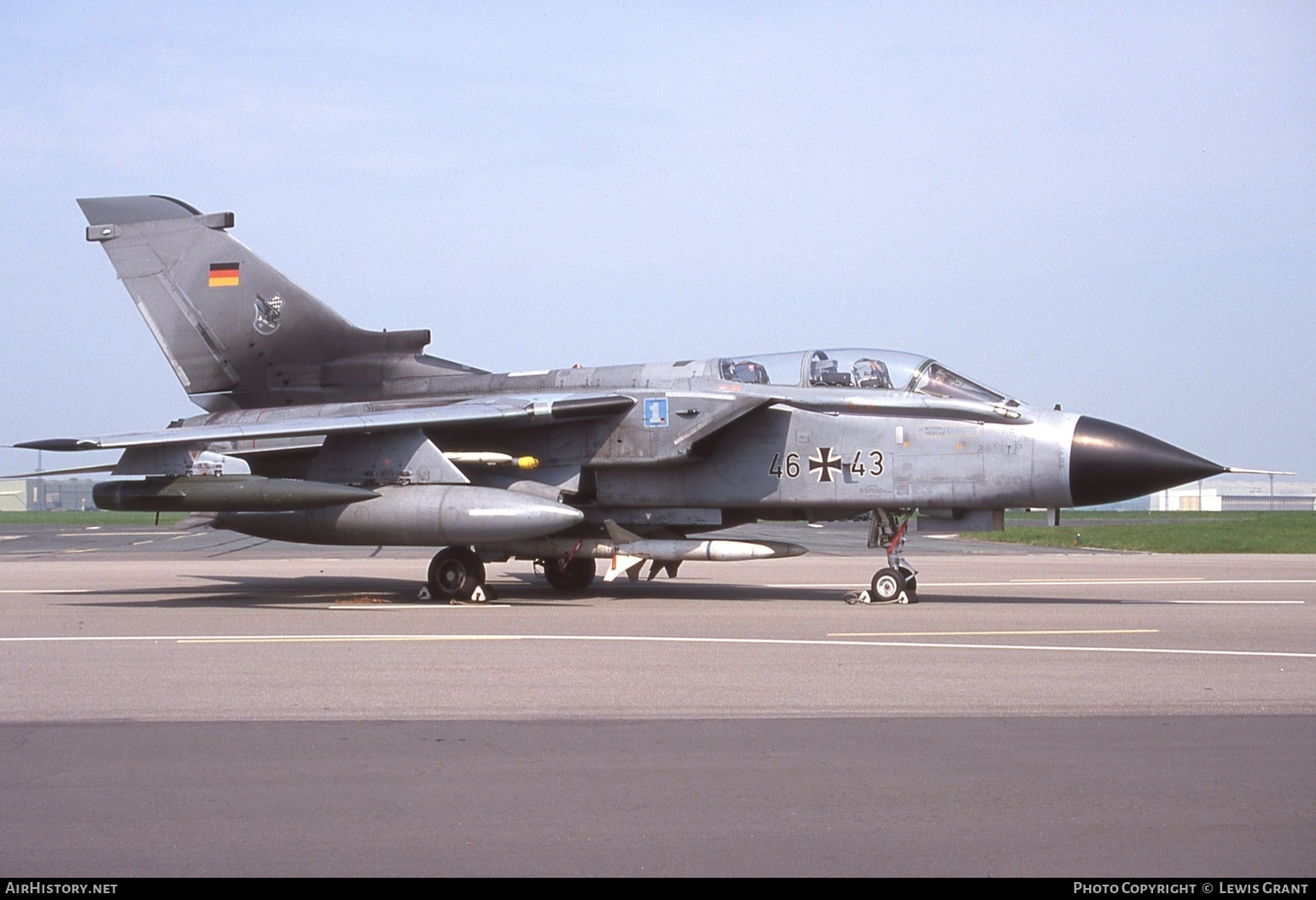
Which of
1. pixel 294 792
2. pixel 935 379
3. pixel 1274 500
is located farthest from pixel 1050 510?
pixel 1274 500

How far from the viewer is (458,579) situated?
15.0 meters

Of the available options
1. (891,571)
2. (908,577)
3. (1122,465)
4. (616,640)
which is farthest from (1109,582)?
(616,640)

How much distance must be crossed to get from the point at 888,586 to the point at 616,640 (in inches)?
187

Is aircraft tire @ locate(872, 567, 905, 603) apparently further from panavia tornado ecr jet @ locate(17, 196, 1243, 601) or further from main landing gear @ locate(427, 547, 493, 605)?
main landing gear @ locate(427, 547, 493, 605)

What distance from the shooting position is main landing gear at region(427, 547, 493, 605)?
49.2 feet

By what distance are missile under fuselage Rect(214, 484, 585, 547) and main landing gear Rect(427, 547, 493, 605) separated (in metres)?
0.86

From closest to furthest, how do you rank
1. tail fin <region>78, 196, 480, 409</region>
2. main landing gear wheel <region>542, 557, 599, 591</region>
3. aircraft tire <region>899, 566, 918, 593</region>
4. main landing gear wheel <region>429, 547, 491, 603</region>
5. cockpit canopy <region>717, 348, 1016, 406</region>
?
cockpit canopy <region>717, 348, 1016, 406</region>
aircraft tire <region>899, 566, 918, 593</region>
main landing gear wheel <region>429, 547, 491, 603</region>
main landing gear wheel <region>542, 557, 599, 591</region>
tail fin <region>78, 196, 480, 409</region>

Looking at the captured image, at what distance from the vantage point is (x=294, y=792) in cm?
494

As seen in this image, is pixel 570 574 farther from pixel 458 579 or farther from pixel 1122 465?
pixel 1122 465

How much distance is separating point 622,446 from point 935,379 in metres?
3.77

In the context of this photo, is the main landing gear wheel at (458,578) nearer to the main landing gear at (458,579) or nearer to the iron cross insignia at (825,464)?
the main landing gear at (458,579)

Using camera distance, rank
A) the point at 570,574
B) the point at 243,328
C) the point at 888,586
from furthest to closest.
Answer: the point at 243,328, the point at 570,574, the point at 888,586

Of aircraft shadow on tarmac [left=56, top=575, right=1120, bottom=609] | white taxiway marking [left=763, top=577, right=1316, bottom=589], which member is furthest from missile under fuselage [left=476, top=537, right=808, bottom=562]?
white taxiway marking [left=763, top=577, right=1316, bottom=589]

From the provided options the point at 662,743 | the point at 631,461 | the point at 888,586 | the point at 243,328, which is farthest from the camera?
the point at 243,328
